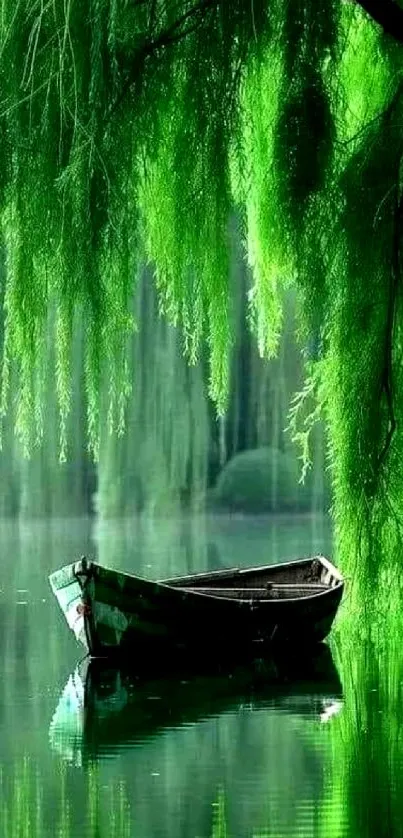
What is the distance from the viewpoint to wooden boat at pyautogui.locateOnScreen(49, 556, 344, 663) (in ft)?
31.2

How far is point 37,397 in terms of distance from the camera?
409cm

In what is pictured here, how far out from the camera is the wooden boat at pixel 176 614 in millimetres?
9508

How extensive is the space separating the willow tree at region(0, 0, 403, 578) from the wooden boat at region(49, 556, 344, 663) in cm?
540

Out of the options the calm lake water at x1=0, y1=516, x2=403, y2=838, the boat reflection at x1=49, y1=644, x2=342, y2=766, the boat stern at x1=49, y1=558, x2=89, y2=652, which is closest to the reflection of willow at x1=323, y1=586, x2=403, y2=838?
the calm lake water at x1=0, y1=516, x2=403, y2=838

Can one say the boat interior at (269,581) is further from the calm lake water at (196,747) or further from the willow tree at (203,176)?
the willow tree at (203,176)

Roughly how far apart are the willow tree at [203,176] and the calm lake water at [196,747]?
1.13m

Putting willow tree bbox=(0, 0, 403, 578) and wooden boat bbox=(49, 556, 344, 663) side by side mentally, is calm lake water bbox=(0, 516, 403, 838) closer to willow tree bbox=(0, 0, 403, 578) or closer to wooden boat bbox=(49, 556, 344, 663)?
wooden boat bbox=(49, 556, 344, 663)

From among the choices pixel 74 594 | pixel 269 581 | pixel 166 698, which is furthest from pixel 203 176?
pixel 269 581

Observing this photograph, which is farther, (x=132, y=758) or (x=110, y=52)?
(x=132, y=758)

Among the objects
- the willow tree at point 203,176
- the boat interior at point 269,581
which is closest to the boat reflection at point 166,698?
the boat interior at point 269,581

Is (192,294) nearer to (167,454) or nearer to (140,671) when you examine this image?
(140,671)

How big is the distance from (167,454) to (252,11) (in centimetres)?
1996

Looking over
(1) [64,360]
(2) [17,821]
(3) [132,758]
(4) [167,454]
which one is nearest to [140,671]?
(3) [132,758]

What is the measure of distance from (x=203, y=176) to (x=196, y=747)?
2891mm
